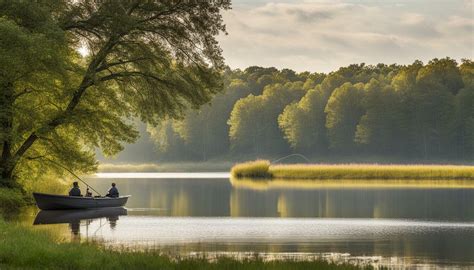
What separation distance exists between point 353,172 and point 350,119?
6146cm

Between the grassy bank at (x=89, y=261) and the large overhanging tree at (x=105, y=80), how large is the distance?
50.3 ft

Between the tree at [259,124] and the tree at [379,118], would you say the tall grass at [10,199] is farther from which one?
→ the tree at [259,124]

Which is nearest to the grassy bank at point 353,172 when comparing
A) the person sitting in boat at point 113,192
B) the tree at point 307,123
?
the person sitting in boat at point 113,192

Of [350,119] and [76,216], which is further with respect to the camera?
[350,119]

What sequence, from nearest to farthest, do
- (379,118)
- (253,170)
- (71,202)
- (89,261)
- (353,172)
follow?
(89,261)
(71,202)
(353,172)
(253,170)
(379,118)

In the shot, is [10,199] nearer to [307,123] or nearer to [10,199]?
[10,199]

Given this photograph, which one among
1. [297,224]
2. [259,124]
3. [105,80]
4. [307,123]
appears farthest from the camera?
[259,124]

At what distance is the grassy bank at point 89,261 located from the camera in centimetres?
1808

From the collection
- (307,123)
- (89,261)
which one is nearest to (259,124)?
(307,123)

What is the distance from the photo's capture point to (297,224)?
35.9 meters

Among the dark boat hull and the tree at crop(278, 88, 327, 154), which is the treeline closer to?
the tree at crop(278, 88, 327, 154)

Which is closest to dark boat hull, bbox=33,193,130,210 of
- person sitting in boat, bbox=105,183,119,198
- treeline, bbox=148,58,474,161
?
person sitting in boat, bbox=105,183,119,198

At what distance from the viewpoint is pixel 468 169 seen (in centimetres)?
7525

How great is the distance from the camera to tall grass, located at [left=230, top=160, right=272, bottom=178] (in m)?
77.1
